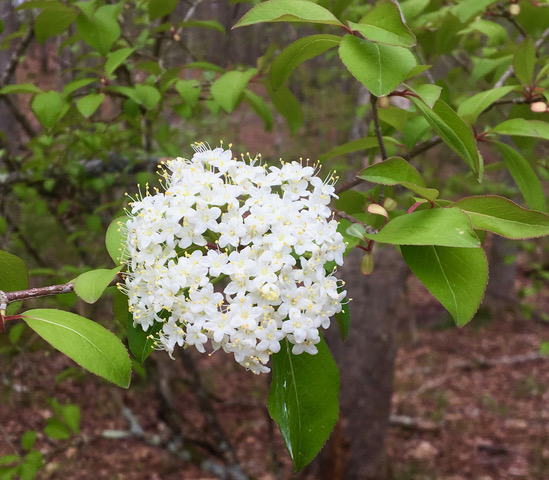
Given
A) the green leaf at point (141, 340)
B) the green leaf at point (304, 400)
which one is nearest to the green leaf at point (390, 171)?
the green leaf at point (304, 400)

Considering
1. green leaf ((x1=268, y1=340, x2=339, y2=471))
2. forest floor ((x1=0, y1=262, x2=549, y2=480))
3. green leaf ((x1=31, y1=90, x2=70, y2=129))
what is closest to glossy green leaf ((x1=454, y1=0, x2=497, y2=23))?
green leaf ((x1=268, y1=340, x2=339, y2=471))

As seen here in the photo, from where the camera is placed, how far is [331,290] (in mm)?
1091

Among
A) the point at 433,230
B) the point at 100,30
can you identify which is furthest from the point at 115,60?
the point at 433,230

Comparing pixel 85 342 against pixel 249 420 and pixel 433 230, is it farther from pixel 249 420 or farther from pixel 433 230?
pixel 249 420

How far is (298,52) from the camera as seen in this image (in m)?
1.25

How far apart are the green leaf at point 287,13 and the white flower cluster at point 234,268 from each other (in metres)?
0.34

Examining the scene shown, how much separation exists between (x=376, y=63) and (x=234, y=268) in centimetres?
52

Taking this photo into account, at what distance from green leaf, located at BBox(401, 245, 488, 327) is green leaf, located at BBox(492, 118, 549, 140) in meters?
0.47

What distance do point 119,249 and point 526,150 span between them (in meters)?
1.50

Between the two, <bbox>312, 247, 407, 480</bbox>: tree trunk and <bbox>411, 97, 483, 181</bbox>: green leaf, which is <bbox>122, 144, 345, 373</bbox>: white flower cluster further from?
<bbox>312, 247, 407, 480</bbox>: tree trunk

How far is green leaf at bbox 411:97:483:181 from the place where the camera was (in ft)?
3.43

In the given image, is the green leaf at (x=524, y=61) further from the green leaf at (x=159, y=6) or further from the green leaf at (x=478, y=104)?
the green leaf at (x=159, y=6)

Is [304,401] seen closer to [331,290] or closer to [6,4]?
[331,290]

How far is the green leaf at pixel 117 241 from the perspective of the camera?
1215 mm
